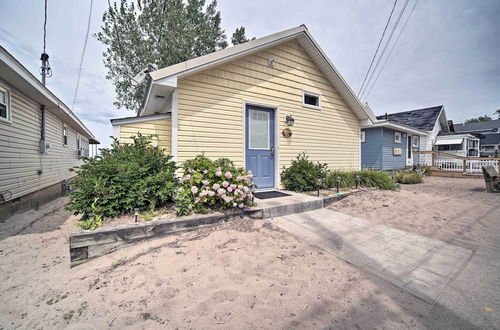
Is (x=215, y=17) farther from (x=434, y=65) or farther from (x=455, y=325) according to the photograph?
(x=455, y=325)

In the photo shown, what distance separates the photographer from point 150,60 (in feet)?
43.0

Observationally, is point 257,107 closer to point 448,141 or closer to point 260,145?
point 260,145

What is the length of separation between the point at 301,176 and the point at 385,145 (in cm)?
909

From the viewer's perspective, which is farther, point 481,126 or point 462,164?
point 481,126

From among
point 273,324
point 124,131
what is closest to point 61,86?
point 124,131

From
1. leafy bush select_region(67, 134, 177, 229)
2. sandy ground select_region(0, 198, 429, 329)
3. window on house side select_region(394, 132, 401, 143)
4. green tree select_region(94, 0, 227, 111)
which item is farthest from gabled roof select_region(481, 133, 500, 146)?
leafy bush select_region(67, 134, 177, 229)

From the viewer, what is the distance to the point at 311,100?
692cm

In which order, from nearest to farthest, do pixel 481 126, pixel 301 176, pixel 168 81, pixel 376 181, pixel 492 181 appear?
pixel 168 81 < pixel 301 176 < pixel 492 181 < pixel 376 181 < pixel 481 126

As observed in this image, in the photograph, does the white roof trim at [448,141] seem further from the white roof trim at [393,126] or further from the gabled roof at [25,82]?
the gabled roof at [25,82]

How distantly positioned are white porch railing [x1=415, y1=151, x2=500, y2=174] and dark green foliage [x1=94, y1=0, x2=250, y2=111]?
17773 mm

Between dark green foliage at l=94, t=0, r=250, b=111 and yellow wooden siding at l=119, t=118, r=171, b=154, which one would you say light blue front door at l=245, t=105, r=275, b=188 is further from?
dark green foliage at l=94, t=0, r=250, b=111

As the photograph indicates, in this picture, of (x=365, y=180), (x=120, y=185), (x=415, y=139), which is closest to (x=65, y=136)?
→ (x=120, y=185)

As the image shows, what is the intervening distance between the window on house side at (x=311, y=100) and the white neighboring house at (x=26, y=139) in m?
7.50

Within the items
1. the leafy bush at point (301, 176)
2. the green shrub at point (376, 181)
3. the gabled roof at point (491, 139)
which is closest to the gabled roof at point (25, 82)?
the leafy bush at point (301, 176)
